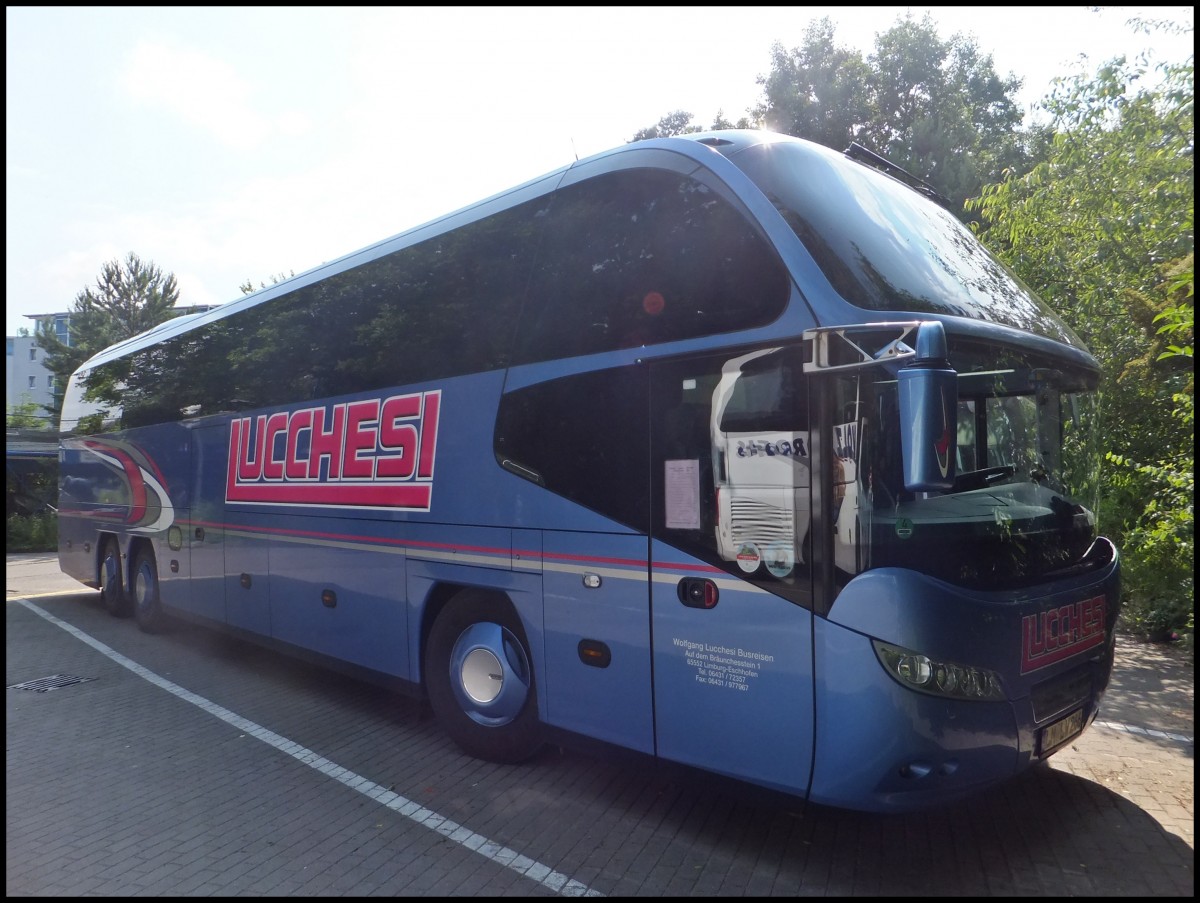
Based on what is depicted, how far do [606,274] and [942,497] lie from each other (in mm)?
2312

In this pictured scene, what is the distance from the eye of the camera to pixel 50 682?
8.55m

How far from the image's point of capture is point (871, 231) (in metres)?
4.41

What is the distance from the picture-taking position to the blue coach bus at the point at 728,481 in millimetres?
3748

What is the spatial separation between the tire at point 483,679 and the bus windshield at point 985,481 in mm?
2571

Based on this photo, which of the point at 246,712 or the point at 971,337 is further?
the point at 246,712

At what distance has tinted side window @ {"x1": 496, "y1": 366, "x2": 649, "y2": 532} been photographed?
4695mm

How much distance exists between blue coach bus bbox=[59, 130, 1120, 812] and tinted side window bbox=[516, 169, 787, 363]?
0.06 feet

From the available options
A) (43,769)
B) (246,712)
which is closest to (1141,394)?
(246,712)

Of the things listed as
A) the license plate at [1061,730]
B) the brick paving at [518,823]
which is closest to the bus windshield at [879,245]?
the license plate at [1061,730]

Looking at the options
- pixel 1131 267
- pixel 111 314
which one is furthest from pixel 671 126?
pixel 111 314

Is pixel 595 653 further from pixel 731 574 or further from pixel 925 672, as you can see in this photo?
pixel 925 672

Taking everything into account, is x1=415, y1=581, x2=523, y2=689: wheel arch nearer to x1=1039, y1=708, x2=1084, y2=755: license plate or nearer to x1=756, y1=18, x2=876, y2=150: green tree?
x1=1039, y1=708, x2=1084, y2=755: license plate

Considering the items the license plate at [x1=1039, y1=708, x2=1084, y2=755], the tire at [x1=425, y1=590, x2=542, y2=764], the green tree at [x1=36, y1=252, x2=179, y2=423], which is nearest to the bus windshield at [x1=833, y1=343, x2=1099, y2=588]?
the license plate at [x1=1039, y1=708, x2=1084, y2=755]

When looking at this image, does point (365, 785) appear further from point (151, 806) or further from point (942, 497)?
point (942, 497)
